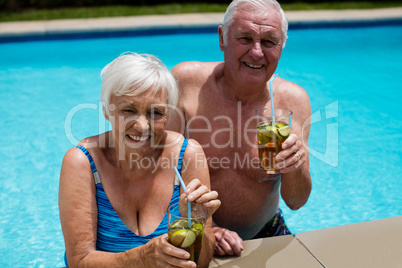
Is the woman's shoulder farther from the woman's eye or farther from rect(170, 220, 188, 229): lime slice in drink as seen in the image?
rect(170, 220, 188, 229): lime slice in drink

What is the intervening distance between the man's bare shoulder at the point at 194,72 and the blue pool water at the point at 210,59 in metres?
1.86

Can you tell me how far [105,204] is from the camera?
249 cm

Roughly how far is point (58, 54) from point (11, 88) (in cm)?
171

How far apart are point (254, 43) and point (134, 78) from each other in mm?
904

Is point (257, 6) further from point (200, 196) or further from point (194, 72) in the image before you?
point (200, 196)

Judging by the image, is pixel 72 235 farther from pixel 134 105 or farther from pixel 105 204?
pixel 134 105

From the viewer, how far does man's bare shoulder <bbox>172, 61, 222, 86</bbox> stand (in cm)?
329

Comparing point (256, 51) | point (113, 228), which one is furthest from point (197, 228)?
point (256, 51)

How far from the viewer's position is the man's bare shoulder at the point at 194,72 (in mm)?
3287

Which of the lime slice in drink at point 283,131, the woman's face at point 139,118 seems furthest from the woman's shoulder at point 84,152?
the lime slice in drink at point 283,131

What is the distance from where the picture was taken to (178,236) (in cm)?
200

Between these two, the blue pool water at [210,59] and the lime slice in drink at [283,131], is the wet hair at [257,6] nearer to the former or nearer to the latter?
the lime slice in drink at [283,131]

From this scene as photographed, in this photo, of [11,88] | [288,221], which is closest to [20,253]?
[288,221]

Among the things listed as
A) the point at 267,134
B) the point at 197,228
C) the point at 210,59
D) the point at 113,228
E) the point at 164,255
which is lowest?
the point at 210,59
